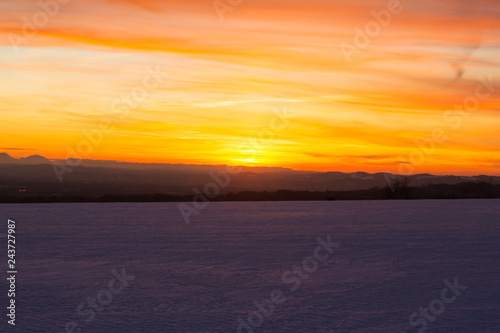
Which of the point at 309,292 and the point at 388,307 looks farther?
the point at 309,292

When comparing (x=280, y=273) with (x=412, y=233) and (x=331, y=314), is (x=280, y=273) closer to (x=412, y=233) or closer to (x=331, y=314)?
(x=331, y=314)

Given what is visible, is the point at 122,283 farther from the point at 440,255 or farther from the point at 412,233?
the point at 412,233

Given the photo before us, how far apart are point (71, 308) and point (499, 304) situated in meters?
A: 12.1

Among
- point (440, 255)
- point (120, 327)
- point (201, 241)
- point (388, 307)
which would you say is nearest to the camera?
point (120, 327)

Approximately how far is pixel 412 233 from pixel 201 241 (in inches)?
655

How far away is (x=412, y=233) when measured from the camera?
1692 inches

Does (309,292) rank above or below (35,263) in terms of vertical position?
below

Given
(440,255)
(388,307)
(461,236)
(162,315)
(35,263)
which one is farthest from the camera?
(461,236)

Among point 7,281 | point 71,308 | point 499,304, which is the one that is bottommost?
point 499,304

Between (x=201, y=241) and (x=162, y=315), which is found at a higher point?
(x=201, y=241)

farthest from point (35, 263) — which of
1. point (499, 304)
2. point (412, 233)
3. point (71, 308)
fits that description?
point (412, 233)

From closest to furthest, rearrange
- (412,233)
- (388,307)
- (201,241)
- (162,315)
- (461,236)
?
(162,315) < (388,307) < (201,241) < (461,236) < (412,233)

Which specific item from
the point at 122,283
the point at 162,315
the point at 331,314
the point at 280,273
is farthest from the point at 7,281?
the point at 331,314

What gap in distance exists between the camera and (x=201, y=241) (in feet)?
116
